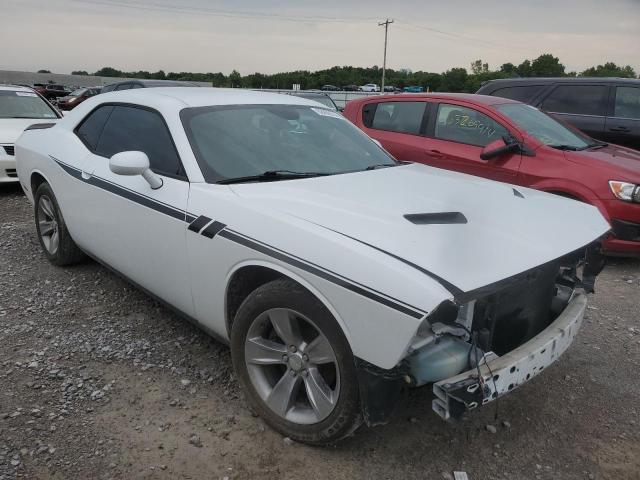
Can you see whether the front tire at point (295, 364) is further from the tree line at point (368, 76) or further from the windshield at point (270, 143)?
the tree line at point (368, 76)

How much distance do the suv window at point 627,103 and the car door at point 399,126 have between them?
329cm

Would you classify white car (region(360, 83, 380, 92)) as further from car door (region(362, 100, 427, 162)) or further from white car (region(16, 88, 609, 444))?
white car (region(16, 88, 609, 444))

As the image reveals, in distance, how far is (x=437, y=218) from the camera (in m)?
2.38

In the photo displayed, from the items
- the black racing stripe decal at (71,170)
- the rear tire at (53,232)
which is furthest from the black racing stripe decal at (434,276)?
the rear tire at (53,232)

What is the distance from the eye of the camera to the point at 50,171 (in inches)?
163

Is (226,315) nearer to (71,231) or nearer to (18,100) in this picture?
(71,231)

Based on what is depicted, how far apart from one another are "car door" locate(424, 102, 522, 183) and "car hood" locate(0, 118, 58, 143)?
560cm

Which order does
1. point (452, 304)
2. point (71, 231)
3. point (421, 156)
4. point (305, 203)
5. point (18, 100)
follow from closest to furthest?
point (452, 304) → point (305, 203) → point (71, 231) → point (421, 156) → point (18, 100)

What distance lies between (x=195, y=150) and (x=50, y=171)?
1.91 metres

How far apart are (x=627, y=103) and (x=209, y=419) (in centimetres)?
727

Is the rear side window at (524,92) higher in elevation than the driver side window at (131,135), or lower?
higher

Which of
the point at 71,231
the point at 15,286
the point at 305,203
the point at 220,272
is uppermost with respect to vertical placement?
the point at 305,203

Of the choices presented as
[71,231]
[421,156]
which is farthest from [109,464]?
[421,156]

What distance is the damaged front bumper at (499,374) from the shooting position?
194cm
